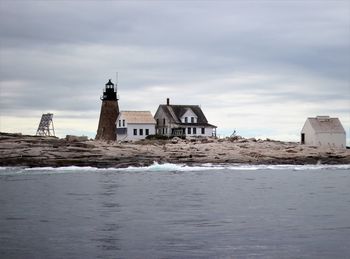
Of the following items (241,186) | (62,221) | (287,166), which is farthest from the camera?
(287,166)

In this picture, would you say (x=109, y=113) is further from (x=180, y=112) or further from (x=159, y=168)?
(x=159, y=168)

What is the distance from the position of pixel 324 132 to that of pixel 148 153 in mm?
31698

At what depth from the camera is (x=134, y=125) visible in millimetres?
89625

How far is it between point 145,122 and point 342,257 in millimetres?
75313

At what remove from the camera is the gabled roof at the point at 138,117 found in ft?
294

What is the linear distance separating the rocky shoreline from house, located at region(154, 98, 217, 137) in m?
19.3

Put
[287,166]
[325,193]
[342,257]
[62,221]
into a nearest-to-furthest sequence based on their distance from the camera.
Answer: [342,257] < [62,221] < [325,193] < [287,166]

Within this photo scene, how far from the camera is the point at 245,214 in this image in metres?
24.5

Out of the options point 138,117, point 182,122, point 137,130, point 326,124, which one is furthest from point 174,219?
point 182,122

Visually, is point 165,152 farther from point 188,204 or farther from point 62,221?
point 62,221

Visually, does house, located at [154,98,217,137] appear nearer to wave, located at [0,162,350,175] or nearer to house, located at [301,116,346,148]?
house, located at [301,116,346,148]

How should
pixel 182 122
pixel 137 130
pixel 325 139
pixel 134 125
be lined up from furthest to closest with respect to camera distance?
1. pixel 182 122
2. pixel 137 130
3. pixel 134 125
4. pixel 325 139

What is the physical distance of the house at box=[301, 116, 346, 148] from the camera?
276 feet

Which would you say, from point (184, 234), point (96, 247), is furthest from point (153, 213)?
point (96, 247)
